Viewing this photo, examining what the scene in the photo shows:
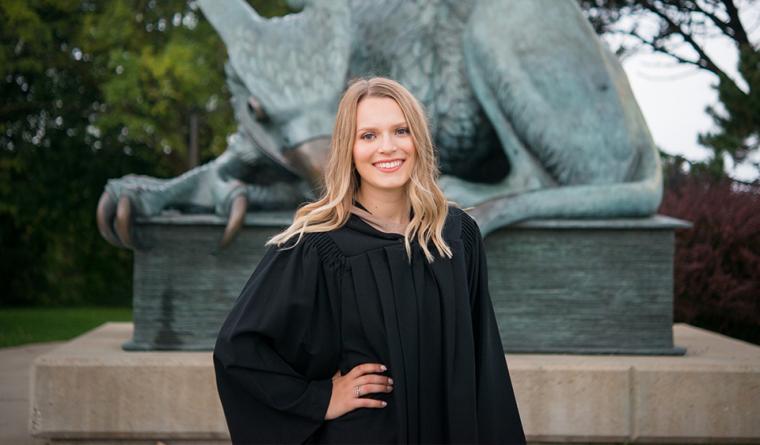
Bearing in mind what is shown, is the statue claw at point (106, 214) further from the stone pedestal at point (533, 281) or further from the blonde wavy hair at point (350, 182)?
the blonde wavy hair at point (350, 182)

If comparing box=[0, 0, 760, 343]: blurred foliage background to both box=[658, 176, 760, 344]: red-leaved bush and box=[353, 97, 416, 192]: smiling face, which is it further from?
box=[353, 97, 416, 192]: smiling face

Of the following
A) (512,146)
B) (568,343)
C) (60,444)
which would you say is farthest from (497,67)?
(60,444)

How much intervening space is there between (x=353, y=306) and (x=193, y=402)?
5.22 ft

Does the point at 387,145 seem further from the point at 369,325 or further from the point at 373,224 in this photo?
the point at 369,325

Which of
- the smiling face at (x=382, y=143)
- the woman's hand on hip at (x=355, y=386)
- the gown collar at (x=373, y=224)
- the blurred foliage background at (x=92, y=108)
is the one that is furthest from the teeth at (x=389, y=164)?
the blurred foliage background at (x=92, y=108)

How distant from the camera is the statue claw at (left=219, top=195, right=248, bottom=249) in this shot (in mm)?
3805

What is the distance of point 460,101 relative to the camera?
4086mm

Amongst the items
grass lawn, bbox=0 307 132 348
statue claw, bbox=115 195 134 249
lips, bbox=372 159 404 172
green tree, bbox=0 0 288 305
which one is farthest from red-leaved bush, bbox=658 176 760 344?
green tree, bbox=0 0 288 305

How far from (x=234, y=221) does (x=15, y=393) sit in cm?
210

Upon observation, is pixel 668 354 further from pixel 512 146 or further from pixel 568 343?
pixel 512 146

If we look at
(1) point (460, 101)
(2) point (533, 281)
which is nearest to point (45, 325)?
(1) point (460, 101)

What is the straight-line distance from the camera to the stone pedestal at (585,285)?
3.80 metres

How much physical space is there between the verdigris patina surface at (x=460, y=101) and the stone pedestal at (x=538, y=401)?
2.05 ft

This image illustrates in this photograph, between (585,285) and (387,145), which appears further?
(585,285)
